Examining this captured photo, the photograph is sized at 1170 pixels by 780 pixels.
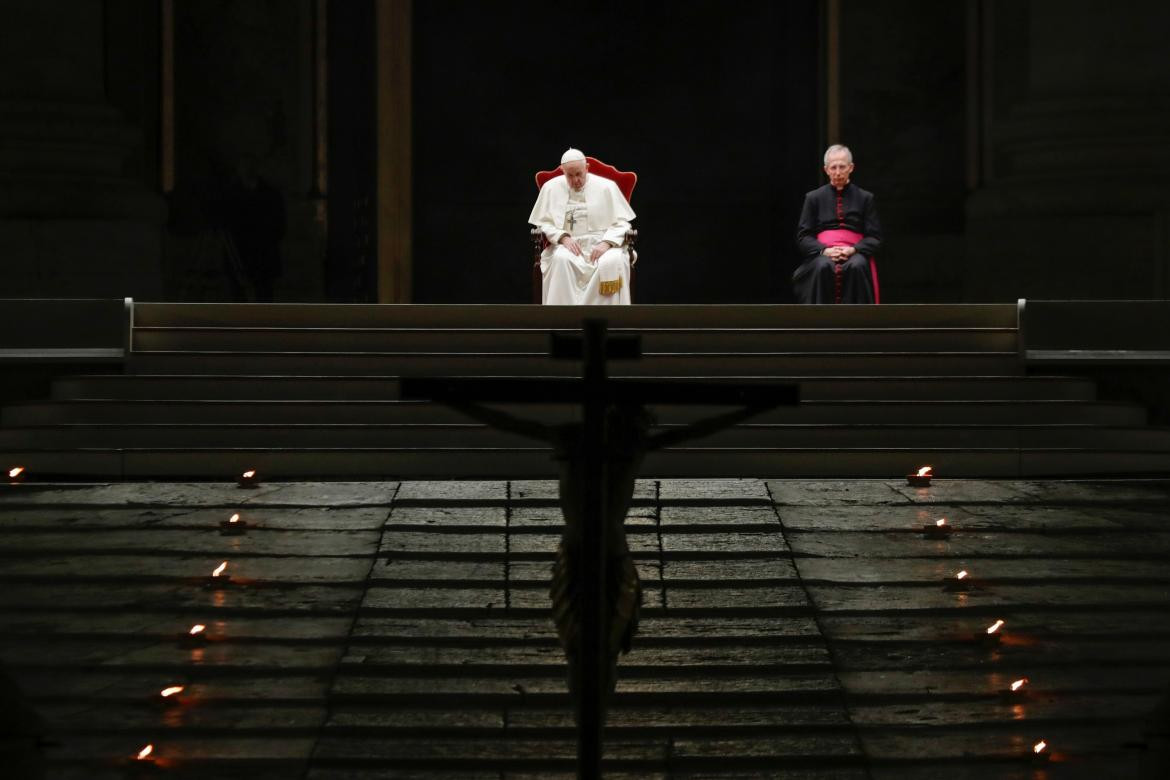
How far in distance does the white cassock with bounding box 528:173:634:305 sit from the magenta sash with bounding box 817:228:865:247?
1.23 m

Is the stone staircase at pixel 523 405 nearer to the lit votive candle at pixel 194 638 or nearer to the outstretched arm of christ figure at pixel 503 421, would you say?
the lit votive candle at pixel 194 638

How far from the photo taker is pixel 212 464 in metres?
7.96

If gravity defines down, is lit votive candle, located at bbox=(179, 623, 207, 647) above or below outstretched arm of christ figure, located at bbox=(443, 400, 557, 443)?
below

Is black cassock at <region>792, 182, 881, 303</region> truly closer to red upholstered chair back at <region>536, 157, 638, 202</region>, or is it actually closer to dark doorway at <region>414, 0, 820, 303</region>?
red upholstered chair back at <region>536, 157, 638, 202</region>

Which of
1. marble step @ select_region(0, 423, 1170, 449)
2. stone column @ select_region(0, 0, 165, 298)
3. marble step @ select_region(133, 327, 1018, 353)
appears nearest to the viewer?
marble step @ select_region(0, 423, 1170, 449)

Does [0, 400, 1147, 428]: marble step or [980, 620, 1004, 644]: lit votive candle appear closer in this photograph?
[980, 620, 1004, 644]: lit votive candle

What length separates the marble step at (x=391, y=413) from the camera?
8.26 metres

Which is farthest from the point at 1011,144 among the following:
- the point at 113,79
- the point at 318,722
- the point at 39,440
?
the point at 318,722

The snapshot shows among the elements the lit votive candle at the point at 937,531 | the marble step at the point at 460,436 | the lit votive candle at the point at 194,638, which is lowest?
the lit votive candle at the point at 194,638

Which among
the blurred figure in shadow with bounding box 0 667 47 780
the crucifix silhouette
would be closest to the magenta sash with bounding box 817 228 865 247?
the crucifix silhouette

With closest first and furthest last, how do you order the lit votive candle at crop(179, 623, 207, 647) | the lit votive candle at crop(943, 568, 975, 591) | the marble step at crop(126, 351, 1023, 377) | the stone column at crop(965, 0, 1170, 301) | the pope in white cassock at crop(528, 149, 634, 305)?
the lit votive candle at crop(179, 623, 207, 647) → the lit votive candle at crop(943, 568, 975, 591) → the marble step at crop(126, 351, 1023, 377) → the pope in white cassock at crop(528, 149, 634, 305) → the stone column at crop(965, 0, 1170, 301)

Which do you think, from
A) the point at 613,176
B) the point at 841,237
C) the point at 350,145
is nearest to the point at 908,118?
the point at 613,176

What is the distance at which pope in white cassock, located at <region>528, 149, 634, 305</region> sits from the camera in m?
10.4

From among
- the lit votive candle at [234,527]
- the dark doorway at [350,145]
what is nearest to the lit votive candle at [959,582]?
the lit votive candle at [234,527]
